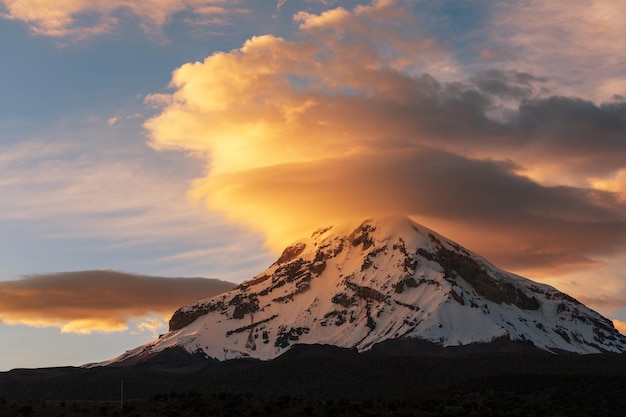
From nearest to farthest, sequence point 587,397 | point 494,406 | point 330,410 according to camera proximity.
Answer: point 330,410, point 494,406, point 587,397

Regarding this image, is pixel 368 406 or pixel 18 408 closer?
pixel 18 408

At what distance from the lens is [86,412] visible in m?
103

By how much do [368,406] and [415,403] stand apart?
7660mm

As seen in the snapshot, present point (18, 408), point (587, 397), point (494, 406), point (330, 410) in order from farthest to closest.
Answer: point (587, 397)
point (494, 406)
point (330, 410)
point (18, 408)

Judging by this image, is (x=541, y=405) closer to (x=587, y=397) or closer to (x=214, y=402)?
(x=587, y=397)

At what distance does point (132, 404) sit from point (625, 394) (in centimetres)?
6787

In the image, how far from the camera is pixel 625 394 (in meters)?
132

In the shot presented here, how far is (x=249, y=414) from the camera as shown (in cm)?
10612

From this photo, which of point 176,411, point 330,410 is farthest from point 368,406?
point 176,411

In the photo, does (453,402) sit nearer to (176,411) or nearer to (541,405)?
(541,405)

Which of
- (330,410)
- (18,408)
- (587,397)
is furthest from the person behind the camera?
(587,397)

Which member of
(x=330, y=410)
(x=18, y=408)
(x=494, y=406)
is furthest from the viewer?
(x=494, y=406)

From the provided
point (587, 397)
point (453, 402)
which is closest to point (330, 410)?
point (453, 402)

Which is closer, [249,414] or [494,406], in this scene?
[249,414]
